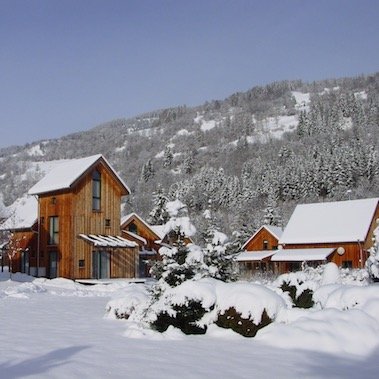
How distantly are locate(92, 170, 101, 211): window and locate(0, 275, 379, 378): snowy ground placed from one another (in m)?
21.5

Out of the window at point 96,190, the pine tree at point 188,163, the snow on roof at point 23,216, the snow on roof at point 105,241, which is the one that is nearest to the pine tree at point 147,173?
the pine tree at point 188,163

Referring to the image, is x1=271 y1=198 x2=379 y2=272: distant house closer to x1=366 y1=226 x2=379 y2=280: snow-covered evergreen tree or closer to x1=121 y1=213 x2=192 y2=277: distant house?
x1=121 y1=213 x2=192 y2=277: distant house

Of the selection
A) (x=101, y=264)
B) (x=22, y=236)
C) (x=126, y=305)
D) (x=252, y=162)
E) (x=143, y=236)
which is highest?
(x=252, y=162)

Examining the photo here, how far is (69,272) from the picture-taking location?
A: 107 feet

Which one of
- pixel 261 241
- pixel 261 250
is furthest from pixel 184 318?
pixel 261 241

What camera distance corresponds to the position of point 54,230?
34.4 metres

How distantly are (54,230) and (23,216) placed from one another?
5724mm

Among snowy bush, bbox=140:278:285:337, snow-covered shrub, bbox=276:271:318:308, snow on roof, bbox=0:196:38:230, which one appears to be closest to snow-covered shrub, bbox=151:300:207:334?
snowy bush, bbox=140:278:285:337

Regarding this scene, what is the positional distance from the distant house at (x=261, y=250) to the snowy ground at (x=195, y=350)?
36.4 m

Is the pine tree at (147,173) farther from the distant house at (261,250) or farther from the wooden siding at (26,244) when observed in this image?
the wooden siding at (26,244)

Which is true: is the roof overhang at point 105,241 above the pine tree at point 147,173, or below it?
below

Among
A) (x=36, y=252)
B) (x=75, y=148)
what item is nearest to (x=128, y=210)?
(x=36, y=252)

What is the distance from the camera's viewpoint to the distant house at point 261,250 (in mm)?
48625

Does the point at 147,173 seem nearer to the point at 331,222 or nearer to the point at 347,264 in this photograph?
the point at 331,222
